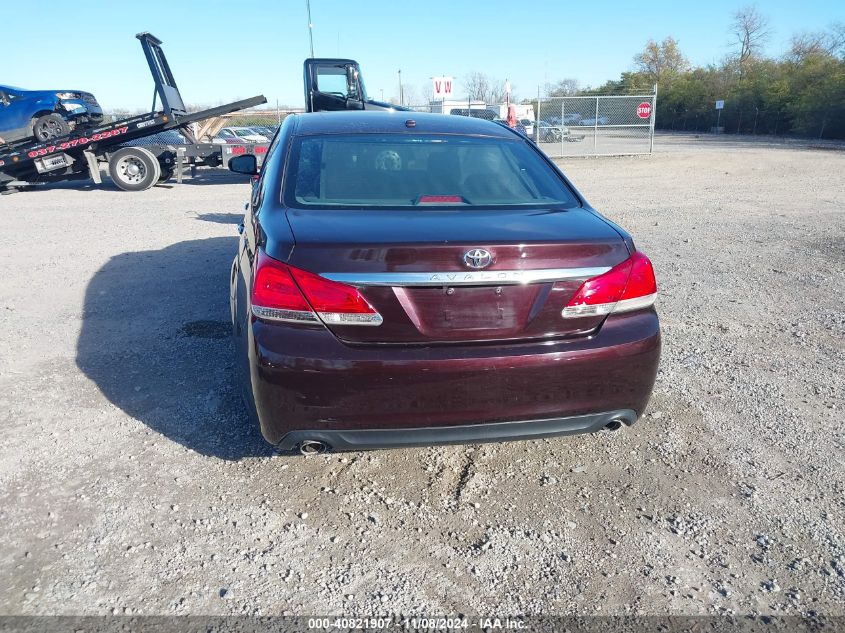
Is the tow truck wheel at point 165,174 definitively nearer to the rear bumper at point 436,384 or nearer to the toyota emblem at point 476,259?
the rear bumper at point 436,384

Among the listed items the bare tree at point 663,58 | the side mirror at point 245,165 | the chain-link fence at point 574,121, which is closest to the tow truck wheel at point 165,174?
the chain-link fence at point 574,121

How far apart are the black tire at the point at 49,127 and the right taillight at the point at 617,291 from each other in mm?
17567

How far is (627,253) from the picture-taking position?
2689 mm

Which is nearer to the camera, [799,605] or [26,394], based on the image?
[799,605]

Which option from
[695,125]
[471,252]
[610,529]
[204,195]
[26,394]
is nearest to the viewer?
[471,252]

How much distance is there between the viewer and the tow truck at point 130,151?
13977 millimetres

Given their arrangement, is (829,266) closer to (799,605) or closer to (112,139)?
(799,605)

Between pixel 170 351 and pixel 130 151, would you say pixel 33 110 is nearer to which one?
pixel 130 151

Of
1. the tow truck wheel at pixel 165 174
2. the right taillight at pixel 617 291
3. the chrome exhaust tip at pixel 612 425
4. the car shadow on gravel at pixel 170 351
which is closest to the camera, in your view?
the right taillight at pixel 617 291

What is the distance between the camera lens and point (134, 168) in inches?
584

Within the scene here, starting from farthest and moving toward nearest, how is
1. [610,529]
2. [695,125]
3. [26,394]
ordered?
[695,125], [26,394], [610,529]

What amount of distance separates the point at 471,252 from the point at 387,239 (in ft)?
1.09

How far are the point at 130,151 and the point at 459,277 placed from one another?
14401 mm

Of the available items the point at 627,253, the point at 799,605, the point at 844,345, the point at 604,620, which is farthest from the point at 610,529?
the point at 844,345
